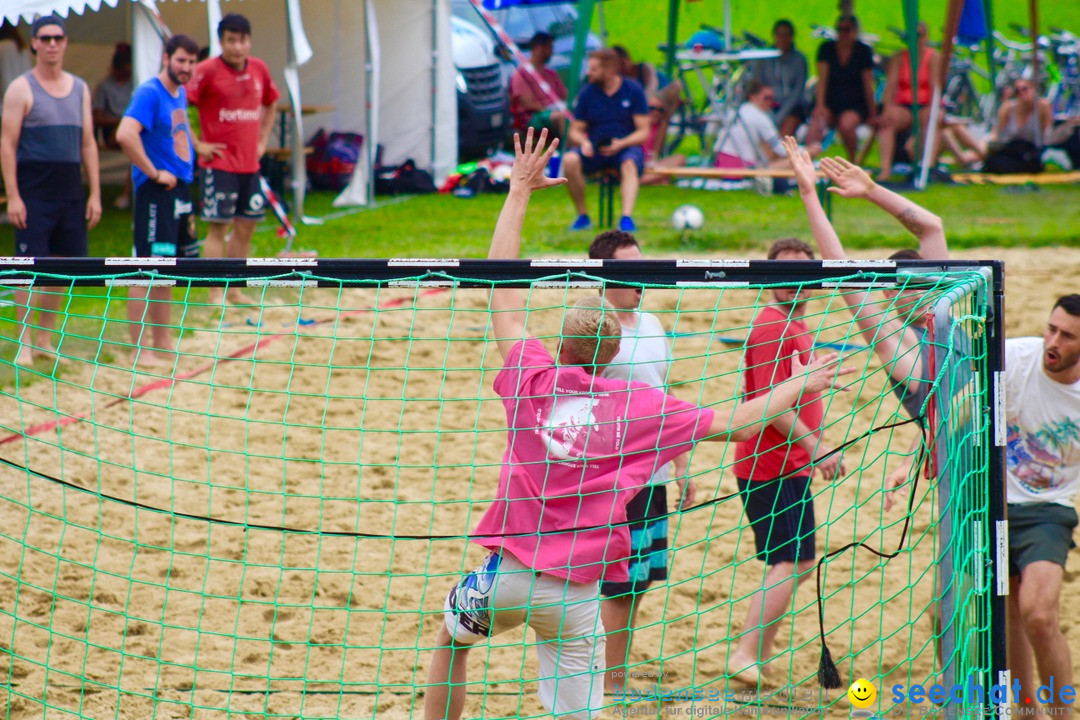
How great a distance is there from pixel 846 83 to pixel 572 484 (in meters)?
11.5

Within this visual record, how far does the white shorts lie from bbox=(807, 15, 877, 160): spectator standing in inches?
443

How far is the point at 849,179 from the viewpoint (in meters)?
3.89

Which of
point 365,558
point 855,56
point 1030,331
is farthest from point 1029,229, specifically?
point 365,558

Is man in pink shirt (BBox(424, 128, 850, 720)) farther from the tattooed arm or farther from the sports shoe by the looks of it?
the sports shoe

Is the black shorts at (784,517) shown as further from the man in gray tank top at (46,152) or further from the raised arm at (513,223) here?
the man in gray tank top at (46,152)

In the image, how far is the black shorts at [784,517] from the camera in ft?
13.3

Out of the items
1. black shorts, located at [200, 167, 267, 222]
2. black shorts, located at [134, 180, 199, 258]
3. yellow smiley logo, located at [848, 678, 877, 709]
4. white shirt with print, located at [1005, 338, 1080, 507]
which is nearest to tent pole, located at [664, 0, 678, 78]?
black shorts, located at [200, 167, 267, 222]

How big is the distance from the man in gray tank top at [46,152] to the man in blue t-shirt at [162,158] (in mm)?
316

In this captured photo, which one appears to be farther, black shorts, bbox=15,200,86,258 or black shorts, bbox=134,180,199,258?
black shorts, bbox=134,180,199,258

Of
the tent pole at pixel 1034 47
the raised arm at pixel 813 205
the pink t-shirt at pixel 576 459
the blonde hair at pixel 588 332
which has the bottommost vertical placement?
the pink t-shirt at pixel 576 459

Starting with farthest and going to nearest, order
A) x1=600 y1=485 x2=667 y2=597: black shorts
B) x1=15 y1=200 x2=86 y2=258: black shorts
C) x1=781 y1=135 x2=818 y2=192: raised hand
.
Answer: x1=15 y1=200 x2=86 y2=258: black shorts < x1=600 y1=485 x2=667 y2=597: black shorts < x1=781 y1=135 x2=818 y2=192: raised hand

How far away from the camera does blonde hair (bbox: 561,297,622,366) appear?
3.20 m

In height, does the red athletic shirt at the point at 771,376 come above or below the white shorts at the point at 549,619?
above

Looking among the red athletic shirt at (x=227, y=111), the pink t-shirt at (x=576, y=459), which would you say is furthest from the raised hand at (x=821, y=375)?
the red athletic shirt at (x=227, y=111)
